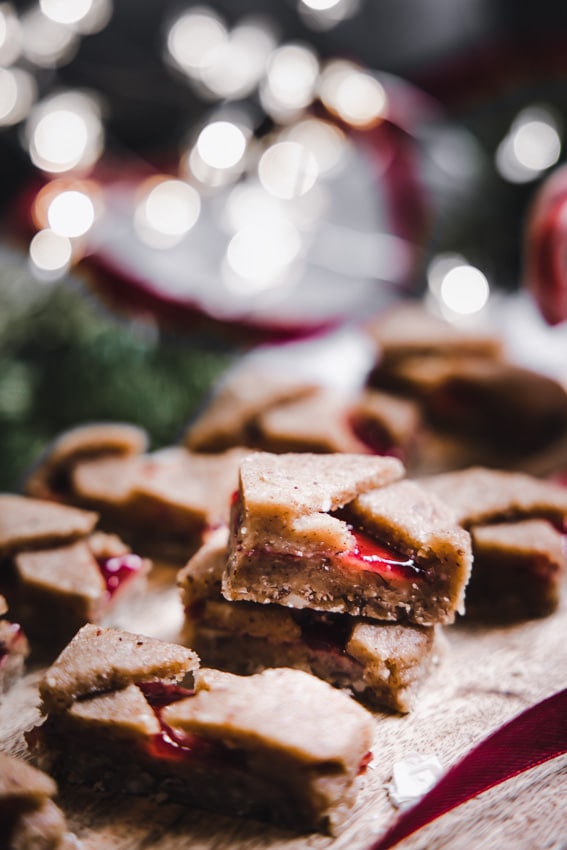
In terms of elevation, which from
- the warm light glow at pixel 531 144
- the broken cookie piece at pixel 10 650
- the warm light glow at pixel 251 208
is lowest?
the broken cookie piece at pixel 10 650

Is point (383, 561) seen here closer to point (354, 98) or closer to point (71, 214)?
point (71, 214)

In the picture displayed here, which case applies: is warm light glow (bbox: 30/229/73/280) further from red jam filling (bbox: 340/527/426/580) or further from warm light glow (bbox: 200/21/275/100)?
red jam filling (bbox: 340/527/426/580)

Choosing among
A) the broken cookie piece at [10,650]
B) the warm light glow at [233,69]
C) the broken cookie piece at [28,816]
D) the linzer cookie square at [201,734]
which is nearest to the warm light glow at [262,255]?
the warm light glow at [233,69]

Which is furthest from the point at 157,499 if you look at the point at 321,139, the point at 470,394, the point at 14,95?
the point at 14,95

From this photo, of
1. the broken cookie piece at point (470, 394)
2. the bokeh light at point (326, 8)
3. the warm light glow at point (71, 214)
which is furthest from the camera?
the bokeh light at point (326, 8)

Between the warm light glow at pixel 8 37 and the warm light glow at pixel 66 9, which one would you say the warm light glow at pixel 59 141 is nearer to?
the warm light glow at pixel 8 37

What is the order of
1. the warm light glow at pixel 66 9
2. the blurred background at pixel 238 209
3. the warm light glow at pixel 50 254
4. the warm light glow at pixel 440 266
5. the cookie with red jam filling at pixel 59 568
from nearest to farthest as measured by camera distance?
the cookie with red jam filling at pixel 59 568 → the blurred background at pixel 238 209 → the warm light glow at pixel 50 254 → the warm light glow at pixel 66 9 → the warm light glow at pixel 440 266
